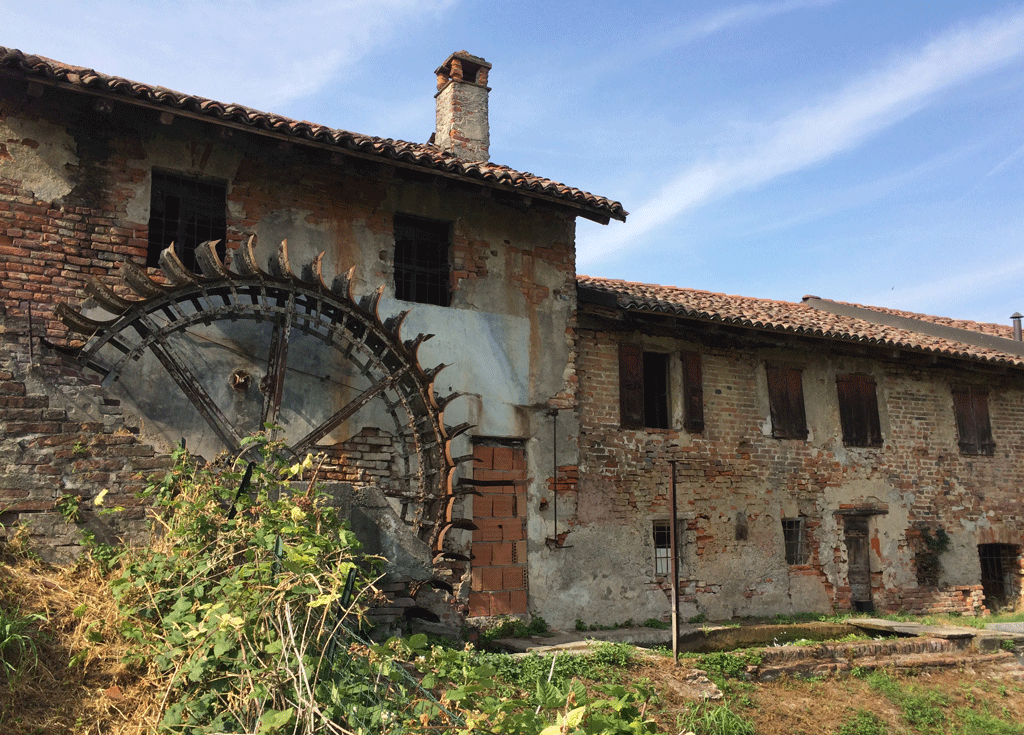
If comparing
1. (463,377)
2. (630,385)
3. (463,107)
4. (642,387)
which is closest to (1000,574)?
(642,387)

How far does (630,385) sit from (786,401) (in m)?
2.92

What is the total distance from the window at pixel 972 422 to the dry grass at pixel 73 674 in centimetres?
1350

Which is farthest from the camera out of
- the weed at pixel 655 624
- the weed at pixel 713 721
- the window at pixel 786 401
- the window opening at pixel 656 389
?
the window at pixel 786 401

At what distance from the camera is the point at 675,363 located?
11.6 metres

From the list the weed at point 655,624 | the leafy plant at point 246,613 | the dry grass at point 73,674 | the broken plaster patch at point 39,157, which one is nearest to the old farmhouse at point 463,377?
the broken plaster patch at point 39,157

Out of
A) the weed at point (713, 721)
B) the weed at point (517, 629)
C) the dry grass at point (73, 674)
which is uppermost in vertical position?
the dry grass at point (73, 674)

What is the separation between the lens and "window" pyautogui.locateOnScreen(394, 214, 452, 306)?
9.53 meters

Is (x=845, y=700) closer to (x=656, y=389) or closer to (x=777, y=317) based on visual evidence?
(x=656, y=389)

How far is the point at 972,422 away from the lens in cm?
1415

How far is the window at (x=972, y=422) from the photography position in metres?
14.0

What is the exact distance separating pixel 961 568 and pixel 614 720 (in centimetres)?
1236

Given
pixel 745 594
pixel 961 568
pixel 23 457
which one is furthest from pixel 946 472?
pixel 23 457

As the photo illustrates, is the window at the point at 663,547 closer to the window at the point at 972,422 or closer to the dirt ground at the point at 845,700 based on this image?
the dirt ground at the point at 845,700

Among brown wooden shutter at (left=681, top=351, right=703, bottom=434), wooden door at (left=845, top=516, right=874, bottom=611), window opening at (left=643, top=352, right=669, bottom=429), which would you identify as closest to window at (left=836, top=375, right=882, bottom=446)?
wooden door at (left=845, top=516, right=874, bottom=611)
